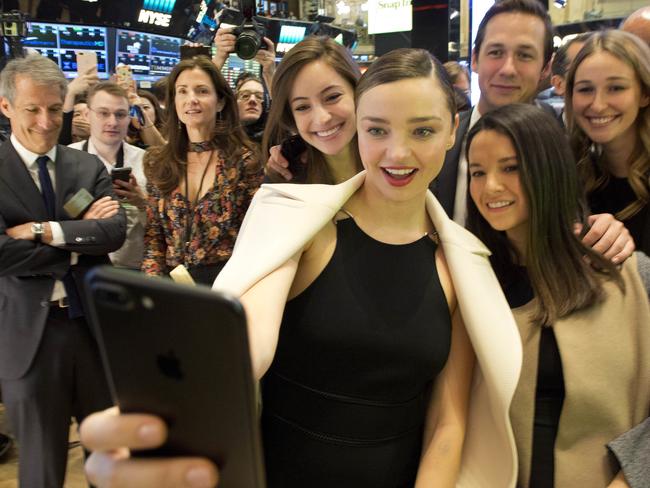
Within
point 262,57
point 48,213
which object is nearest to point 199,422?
point 48,213

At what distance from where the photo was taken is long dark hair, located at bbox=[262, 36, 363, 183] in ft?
6.56

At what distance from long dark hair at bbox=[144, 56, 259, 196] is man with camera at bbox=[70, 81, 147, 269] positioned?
0.91ft

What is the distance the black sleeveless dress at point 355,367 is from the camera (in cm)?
119

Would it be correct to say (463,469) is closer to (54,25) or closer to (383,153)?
(383,153)

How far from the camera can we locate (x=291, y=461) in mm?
1252

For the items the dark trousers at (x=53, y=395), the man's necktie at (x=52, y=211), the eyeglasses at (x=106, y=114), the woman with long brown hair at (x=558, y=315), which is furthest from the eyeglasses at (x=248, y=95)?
the woman with long brown hair at (x=558, y=315)

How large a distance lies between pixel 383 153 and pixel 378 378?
465mm

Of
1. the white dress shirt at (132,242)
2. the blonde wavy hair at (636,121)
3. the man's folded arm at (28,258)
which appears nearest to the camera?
the blonde wavy hair at (636,121)

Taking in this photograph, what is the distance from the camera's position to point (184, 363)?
595 millimetres

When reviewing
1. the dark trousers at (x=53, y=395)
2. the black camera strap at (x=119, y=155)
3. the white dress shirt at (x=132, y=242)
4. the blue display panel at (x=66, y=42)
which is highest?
the blue display panel at (x=66, y=42)

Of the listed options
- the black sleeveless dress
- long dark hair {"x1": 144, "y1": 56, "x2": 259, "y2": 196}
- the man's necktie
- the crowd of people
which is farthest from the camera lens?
the black sleeveless dress

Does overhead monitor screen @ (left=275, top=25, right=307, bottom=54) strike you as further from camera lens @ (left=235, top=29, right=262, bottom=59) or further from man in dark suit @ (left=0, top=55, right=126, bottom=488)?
man in dark suit @ (left=0, top=55, right=126, bottom=488)

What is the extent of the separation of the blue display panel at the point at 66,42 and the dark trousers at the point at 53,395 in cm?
420

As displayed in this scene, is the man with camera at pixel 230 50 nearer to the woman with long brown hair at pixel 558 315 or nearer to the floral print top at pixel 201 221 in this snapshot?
the floral print top at pixel 201 221
